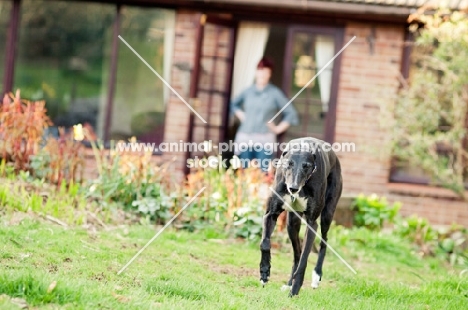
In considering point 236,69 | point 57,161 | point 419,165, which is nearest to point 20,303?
point 57,161

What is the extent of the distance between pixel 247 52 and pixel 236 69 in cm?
31

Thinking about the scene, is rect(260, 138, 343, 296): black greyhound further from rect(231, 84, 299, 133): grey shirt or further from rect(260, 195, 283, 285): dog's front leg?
rect(231, 84, 299, 133): grey shirt

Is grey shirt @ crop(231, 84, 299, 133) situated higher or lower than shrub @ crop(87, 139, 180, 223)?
higher

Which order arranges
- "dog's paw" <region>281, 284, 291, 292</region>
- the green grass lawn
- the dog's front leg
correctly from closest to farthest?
the green grass lawn, the dog's front leg, "dog's paw" <region>281, 284, 291, 292</region>

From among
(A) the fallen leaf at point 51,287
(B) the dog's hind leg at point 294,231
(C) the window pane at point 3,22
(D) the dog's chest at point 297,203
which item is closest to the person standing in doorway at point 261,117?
(C) the window pane at point 3,22

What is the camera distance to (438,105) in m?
9.72

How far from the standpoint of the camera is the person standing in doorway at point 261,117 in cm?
1085

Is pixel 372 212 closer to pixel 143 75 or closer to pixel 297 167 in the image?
pixel 143 75

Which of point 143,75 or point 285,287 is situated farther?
point 143,75

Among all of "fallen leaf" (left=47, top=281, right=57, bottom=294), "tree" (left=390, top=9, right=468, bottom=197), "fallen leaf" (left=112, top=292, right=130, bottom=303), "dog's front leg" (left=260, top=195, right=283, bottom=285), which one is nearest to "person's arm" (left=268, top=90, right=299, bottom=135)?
"tree" (left=390, top=9, right=468, bottom=197)

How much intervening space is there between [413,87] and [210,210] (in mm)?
3382

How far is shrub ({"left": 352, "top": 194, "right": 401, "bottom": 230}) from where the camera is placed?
9.80 metres

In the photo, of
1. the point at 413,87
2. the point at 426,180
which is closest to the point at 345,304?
the point at 413,87

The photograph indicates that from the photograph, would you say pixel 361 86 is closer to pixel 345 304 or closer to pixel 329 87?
pixel 329 87
